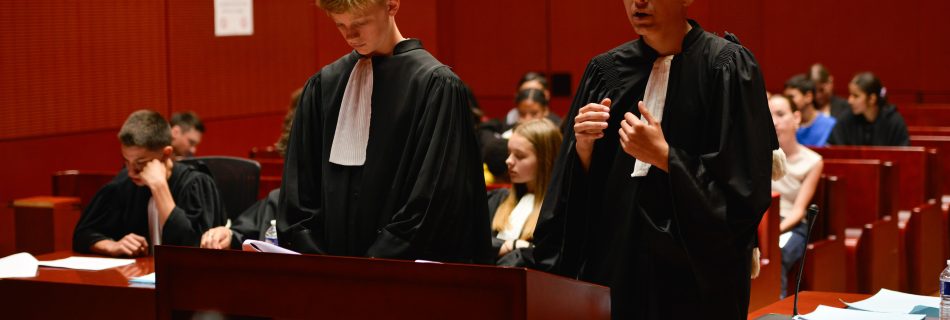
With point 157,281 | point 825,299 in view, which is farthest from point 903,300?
point 157,281

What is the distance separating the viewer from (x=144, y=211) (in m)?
4.73

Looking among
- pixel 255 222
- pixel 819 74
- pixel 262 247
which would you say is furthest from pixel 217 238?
pixel 819 74

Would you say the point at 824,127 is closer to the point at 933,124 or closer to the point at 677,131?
the point at 933,124

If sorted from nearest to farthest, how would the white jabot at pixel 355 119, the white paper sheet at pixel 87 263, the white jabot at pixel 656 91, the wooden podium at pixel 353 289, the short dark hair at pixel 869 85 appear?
the wooden podium at pixel 353 289
the white jabot at pixel 656 91
the white jabot at pixel 355 119
the white paper sheet at pixel 87 263
the short dark hair at pixel 869 85

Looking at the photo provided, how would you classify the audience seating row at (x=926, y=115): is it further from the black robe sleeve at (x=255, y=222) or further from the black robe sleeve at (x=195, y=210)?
the black robe sleeve at (x=195, y=210)

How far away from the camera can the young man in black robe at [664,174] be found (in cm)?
244

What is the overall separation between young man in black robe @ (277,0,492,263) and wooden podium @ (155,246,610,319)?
55 centimetres

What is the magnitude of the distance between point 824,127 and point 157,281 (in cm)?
785

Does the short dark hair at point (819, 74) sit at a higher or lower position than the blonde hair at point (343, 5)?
lower

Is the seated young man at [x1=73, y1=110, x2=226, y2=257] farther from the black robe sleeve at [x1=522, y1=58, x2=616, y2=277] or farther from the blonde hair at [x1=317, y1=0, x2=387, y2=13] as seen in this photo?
the black robe sleeve at [x1=522, y1=58, x2=616, y2=277]

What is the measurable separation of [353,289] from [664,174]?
30.0 inches

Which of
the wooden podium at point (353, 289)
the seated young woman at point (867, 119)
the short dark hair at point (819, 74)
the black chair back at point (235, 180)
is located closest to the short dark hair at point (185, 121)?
the black chair back at point (235, 180)

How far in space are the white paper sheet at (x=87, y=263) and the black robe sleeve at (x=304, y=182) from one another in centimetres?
137

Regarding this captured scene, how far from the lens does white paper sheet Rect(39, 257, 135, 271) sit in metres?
4.04
